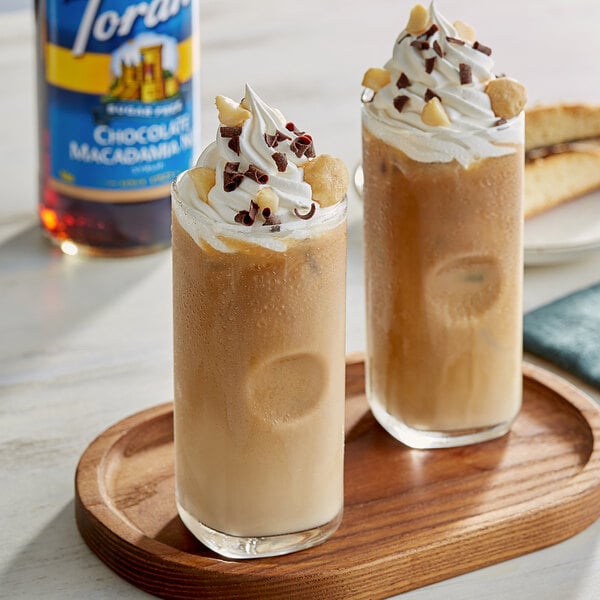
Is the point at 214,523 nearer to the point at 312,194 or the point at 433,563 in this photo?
the point at 433,563

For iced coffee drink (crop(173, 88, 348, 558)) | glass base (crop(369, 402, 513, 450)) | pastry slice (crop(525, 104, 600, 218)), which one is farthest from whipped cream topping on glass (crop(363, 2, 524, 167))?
pastry slice (crop(525, 104, 600, 218))

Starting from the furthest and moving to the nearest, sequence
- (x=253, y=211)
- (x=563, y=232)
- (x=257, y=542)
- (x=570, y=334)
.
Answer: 1. (x=563, y=232)
2. (x=570, y=334)
3. (x=257, y=542)
4. (x=253, y=211)

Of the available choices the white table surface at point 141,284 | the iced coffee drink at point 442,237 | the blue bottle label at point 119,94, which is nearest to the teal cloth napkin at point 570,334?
the white table surface at point 141,284

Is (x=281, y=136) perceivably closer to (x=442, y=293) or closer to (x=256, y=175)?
(x=256, y=175)

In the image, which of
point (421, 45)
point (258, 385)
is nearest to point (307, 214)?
point (258, 385)

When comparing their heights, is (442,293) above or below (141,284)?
above

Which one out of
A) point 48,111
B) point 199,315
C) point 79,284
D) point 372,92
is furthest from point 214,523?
point 48,111

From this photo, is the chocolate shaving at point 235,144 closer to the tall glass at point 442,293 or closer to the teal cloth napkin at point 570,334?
the tall glass at point 442,293

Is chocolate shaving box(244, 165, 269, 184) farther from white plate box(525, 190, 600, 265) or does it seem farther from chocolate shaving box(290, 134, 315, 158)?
white plate box(525, 190, 600, 265)
